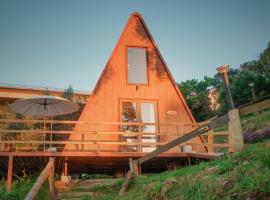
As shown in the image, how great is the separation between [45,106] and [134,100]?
4430 mm

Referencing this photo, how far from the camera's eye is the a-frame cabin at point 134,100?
12398 mm

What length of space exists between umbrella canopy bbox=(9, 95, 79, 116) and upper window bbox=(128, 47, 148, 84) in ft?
13.5

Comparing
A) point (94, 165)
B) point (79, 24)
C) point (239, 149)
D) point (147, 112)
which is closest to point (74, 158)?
point (94, 165)

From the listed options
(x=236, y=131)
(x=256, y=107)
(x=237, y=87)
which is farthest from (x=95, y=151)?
(x=237, y=87)

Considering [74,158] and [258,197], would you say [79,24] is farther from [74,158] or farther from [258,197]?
[258,197]

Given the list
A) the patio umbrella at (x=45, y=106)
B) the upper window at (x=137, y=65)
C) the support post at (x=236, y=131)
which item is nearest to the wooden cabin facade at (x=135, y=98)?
the upper window at (x=137, y=65)

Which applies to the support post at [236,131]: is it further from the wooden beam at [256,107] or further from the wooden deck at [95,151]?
the wooden deck at [95,151]

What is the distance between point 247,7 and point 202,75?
1693cm

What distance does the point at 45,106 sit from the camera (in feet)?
33.8

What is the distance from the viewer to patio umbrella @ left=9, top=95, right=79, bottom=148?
9883 mm

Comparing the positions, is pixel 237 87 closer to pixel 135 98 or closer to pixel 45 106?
pixel 135 98

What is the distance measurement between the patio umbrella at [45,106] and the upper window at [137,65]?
4123 mm

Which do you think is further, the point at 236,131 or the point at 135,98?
the point at 135,98

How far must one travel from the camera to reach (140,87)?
1360cm
